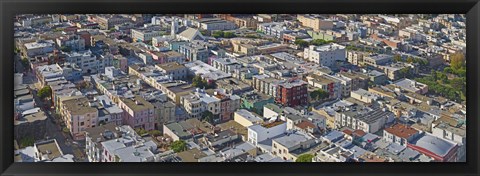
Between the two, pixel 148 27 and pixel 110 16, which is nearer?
pixel 110 16

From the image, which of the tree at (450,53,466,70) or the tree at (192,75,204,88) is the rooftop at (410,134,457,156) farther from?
the tree at (192,75,204,88)

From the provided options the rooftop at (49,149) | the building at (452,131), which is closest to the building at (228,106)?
the rooftop at (49,149)

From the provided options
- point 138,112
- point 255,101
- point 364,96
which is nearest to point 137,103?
point 138,112

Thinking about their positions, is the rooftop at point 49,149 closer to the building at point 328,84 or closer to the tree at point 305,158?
the tree at point 305,158

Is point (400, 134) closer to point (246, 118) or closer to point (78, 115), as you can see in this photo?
point (246, 118)

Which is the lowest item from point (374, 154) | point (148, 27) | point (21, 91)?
point (374, 154)
